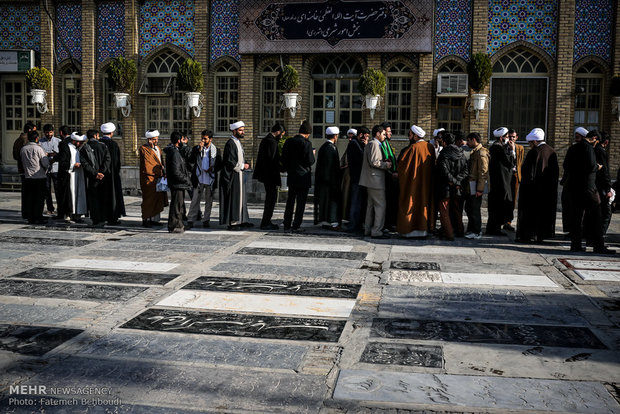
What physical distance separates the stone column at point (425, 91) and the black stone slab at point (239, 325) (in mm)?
12832

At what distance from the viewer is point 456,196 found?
1099 cm

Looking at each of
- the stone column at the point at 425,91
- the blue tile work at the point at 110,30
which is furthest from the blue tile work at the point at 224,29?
the stone column at the point at 425,91

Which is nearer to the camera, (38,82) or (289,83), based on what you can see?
(289,83)

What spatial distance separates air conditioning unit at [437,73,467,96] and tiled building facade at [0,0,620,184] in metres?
0.03

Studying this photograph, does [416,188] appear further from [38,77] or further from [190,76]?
[38,77]

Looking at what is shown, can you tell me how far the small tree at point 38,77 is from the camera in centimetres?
1950

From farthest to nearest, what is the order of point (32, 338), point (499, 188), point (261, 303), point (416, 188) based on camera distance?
point (499, 188)
point (416, 188)
point (261, 303)
point (32, 338)

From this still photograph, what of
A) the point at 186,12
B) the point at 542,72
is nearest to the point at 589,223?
the point at 542,72

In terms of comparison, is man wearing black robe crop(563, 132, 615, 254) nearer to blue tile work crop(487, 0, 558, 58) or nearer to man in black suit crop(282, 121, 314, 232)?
man in black suit crop(282, 121, 314, 232)

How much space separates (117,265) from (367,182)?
14.7 feet

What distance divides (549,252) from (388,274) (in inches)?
124

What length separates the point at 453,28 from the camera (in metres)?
17.8

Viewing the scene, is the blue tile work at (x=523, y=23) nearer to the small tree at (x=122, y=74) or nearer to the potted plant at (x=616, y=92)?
the potted plant at (x=616, y=92)

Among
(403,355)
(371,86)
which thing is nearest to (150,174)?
(371,86)
